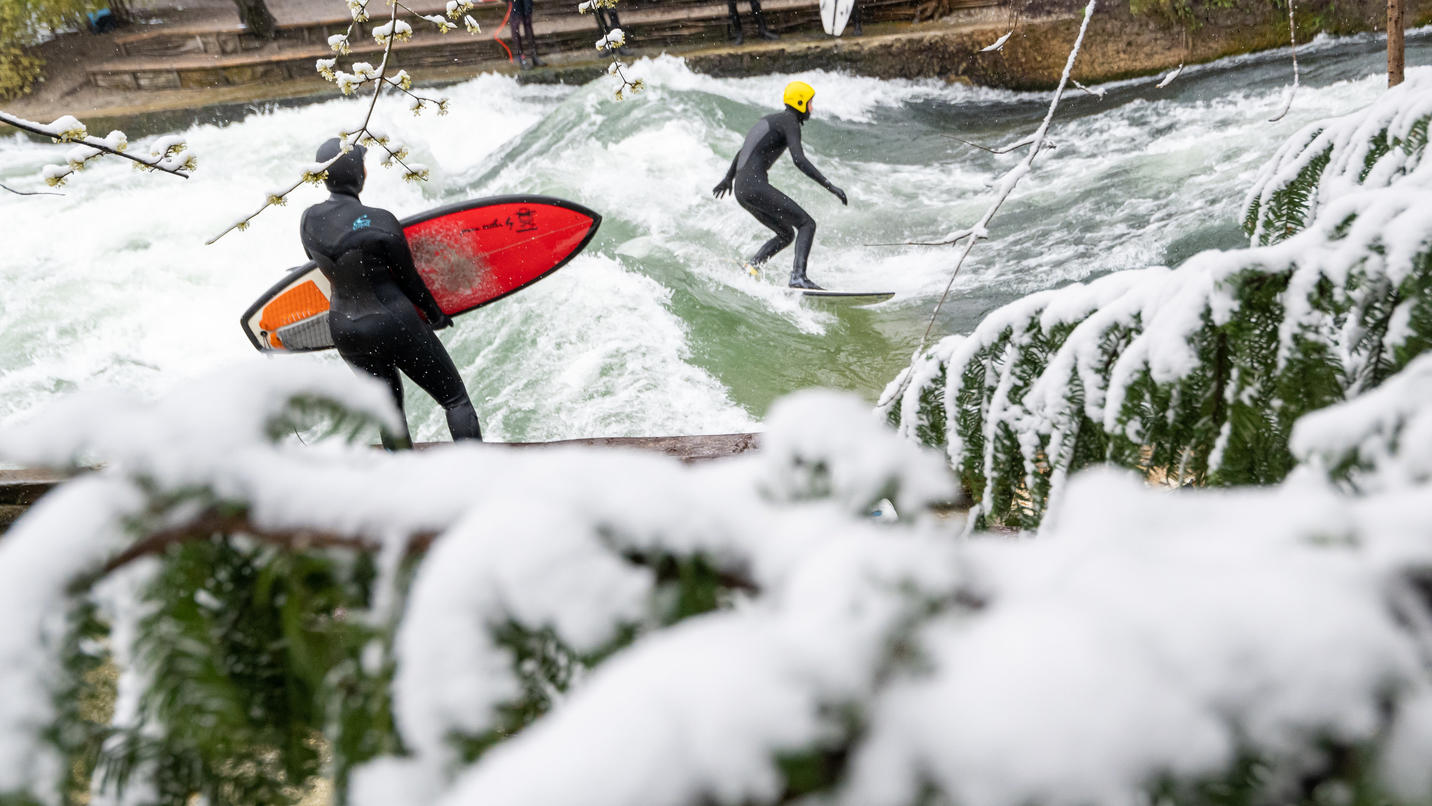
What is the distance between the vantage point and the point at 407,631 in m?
0.68

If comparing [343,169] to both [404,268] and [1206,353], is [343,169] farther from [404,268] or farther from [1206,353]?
[1206,353]

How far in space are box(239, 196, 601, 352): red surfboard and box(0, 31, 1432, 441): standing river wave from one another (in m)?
1.02

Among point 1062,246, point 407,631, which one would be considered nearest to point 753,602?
point 407,631

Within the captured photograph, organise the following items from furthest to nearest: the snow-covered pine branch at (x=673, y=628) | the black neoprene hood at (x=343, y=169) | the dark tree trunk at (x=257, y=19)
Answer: the dark tree trunk at (x=257, y=19) < the black neoprene hood at (x=343, y=169) < the snow-covered pine branch at (x=673, y=628)

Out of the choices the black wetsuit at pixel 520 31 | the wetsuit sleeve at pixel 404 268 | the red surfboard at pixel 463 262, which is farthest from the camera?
the black wetsuit at pixel 520 31

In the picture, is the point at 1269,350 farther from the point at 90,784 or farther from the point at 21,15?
the point at 21,15

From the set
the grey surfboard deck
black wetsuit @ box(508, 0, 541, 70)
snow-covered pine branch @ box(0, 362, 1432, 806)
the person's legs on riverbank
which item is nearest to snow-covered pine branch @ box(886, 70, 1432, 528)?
snow-covered pine branch @ box(0, 362, 1432, 806)

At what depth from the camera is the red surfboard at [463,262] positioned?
16.9 ft

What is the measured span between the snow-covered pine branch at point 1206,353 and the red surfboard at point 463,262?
3.76 meters

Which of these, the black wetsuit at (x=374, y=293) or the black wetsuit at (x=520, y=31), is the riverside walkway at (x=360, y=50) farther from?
the black wetsuit at (x=374, y=293)

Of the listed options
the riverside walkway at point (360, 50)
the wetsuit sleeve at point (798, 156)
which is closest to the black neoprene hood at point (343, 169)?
the wetsuit sleeve at point (798, 156)

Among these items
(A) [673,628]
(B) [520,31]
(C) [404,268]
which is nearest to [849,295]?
(C) [404,268]

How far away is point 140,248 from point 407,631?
10.2 meters

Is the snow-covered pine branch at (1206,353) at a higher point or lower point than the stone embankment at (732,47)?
lower
